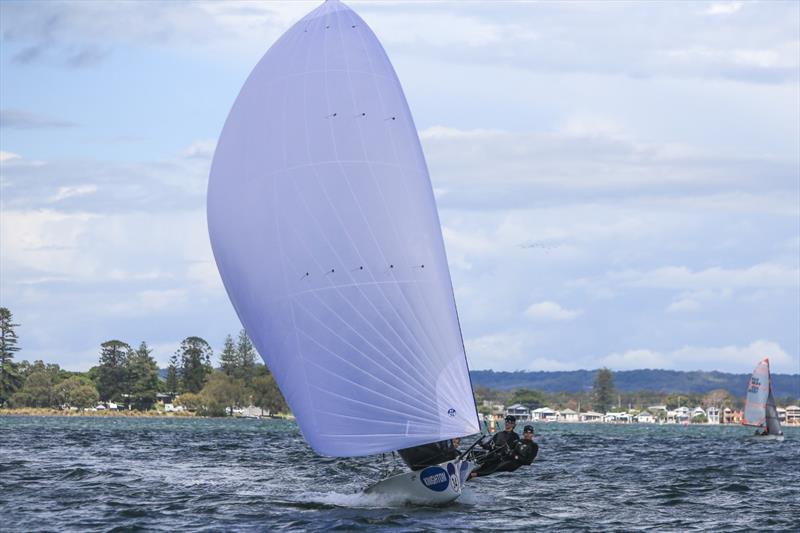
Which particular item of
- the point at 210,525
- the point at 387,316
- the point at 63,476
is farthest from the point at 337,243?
the point at 63,476

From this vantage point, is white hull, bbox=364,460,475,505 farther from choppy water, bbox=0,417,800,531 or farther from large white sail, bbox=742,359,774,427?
large white sail, bbox=742,359,774,427

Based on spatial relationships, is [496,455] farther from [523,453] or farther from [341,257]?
[341,257]

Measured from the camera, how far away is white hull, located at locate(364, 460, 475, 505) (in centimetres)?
3059

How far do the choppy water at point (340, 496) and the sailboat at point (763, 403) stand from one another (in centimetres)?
5018

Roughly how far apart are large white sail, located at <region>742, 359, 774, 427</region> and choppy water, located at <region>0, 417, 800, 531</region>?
50.7m

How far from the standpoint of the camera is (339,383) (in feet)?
95.8

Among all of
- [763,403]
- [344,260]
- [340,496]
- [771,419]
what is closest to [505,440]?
[340,496]

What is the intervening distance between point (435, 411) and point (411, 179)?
18.5ft

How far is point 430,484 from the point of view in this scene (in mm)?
30594

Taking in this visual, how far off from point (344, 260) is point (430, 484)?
6021mm

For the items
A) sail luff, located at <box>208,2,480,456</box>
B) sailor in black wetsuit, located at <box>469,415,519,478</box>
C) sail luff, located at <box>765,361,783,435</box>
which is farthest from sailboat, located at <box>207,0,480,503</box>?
sail luff, located at <box>765,361,783,435</box>

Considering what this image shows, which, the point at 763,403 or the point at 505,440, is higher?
the point at 763,403

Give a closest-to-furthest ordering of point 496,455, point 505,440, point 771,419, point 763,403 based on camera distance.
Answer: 1. point 496,455
2. point 505,440
3. point 771,419
4. point 763,403

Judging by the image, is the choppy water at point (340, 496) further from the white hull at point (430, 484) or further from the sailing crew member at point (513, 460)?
the sailing crew member at point (513, 460)
